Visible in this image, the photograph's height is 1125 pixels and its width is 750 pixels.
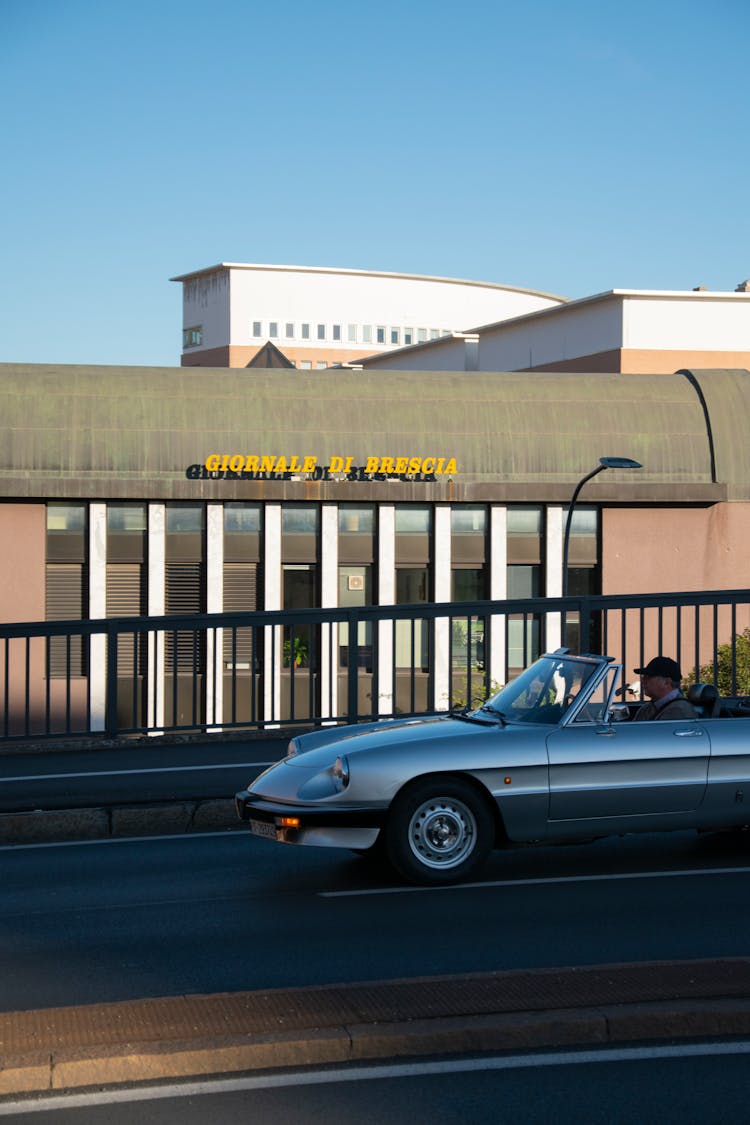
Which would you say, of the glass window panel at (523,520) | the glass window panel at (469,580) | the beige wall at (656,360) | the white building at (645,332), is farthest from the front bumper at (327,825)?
the beige wall at (656,360)

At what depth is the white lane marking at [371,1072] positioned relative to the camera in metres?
4.81

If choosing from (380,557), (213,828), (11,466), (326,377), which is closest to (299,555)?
(380,557)

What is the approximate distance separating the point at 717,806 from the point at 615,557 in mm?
41825

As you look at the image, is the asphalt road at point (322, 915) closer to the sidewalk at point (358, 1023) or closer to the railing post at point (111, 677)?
the sidewalk at point (358, 1023)

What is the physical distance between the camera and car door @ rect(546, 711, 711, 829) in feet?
27.0

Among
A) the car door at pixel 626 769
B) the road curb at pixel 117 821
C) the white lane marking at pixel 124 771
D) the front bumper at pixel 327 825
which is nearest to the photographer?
the front bumper at pixel 327 825

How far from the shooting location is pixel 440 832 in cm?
816

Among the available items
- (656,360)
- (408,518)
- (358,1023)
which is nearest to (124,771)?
(358,1023)

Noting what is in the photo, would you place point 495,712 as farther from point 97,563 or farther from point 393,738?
point 97,563

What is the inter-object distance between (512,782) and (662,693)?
1.22 metres

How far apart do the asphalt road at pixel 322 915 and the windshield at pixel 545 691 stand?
0.92 metres

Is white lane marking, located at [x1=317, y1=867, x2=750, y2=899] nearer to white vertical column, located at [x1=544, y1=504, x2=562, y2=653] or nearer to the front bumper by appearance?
the front bumper

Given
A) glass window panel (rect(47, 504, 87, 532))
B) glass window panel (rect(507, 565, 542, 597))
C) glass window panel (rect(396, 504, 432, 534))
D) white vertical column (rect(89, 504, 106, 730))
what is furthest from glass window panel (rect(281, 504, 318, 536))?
glass window panel (rect(507, 565, 542, 597))

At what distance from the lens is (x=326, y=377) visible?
49.8 meters
